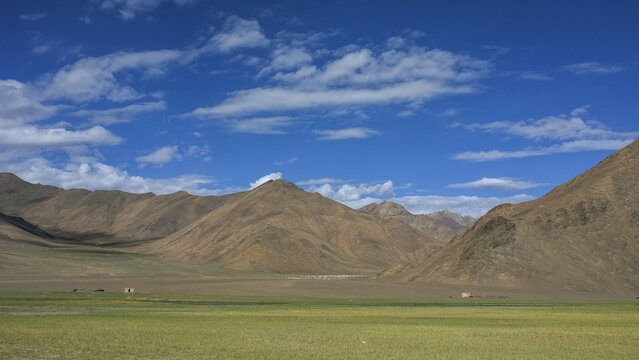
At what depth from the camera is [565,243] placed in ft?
368

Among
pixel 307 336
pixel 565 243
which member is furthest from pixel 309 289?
pixel 307 336

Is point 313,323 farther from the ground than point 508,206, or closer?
closer

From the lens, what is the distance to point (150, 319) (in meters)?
45.9

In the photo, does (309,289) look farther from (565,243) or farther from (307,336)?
(307,336)

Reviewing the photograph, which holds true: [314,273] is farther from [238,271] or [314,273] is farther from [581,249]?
[581,249]

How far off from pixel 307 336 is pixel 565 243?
288ft

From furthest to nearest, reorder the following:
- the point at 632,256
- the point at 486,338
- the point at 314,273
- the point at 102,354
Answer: the point at 314,273 < the point at 632,256 < the point at 486,338 < the point at 102,354

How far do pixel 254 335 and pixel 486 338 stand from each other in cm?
1181

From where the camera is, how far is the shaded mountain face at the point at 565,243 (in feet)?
345

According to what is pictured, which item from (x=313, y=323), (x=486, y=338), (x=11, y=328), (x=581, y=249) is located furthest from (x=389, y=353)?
(x=581, y=249)

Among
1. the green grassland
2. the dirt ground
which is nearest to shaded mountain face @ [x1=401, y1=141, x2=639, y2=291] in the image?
the dirt ground

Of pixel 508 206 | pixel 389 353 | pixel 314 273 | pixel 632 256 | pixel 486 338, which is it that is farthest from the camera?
pixel 314 273

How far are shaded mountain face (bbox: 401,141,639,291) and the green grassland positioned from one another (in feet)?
181

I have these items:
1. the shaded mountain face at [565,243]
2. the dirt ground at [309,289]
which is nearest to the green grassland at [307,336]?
the dirt ground at [309,289]
